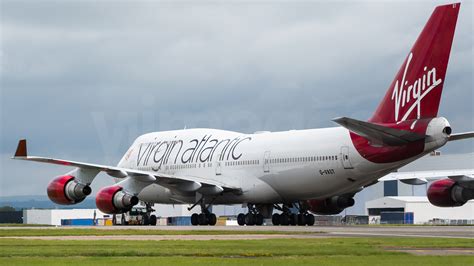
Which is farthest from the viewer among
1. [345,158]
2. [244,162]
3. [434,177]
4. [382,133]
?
[434,177]

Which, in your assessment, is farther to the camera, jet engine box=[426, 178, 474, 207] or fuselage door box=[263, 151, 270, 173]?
jet engine box=[426, 178, 474, 207]

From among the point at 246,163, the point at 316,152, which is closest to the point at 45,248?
the point at 316,152

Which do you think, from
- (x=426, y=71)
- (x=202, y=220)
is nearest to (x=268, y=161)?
(x=202, y=220)

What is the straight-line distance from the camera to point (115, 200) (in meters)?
60.3

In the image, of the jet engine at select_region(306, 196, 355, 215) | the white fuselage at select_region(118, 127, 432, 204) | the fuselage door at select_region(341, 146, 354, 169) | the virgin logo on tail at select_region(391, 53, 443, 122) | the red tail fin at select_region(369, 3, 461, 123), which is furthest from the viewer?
the jet engine at select_region(306, 196, 355, 215)

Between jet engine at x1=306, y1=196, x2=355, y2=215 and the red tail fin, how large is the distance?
1120cm

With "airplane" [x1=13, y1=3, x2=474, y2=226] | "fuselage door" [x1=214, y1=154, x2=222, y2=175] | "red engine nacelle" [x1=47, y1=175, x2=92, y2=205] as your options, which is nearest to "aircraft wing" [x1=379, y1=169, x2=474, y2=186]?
"airplane" [x1=13, y1=3, x2=474, y2=226]

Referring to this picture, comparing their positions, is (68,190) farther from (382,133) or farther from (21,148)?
(382,133)

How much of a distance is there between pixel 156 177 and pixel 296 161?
8.45m

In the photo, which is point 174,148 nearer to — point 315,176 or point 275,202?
point 275,202

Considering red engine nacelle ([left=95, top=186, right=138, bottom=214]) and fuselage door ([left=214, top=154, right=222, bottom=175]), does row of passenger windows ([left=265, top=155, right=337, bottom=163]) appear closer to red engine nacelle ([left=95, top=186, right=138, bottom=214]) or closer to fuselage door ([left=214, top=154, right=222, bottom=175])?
fuselage door ([left=214, top=154, right=222, bottom=175])

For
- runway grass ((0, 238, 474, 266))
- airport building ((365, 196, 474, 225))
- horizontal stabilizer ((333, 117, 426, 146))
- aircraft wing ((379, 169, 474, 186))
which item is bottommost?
runway grass ((0, 238, 474, 266))

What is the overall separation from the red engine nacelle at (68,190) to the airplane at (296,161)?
56 mm

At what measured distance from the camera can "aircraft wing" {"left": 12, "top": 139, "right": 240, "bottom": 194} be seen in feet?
180
